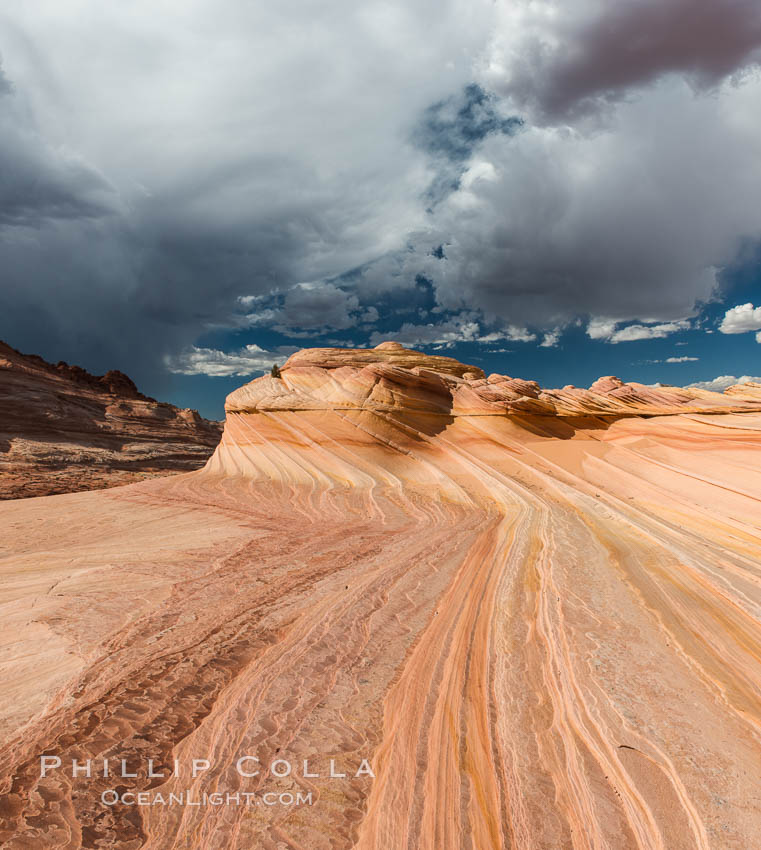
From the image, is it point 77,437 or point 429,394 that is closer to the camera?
point 429,394

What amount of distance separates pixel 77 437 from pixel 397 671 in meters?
27.8

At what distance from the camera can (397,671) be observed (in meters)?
3.75

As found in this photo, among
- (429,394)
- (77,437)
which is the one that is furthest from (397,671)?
(77,437)

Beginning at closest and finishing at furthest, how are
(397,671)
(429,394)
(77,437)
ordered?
1. (397,671)
2. (429,394)
3. (77,437)

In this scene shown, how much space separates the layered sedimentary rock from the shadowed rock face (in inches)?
395

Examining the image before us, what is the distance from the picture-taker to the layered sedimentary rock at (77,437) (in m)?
19.0

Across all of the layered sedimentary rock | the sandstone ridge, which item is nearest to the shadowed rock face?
the sandstone ridge

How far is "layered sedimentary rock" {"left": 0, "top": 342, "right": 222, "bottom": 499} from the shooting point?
748 inches

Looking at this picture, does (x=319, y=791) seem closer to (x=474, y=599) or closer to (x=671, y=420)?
(x=474, y=599)

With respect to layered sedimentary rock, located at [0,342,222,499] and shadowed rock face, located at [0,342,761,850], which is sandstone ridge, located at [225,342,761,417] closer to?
shadowed rock face, located at [0,342,761,850]

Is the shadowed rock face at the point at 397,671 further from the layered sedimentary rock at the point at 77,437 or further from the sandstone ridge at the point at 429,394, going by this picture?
the layered sedimentary rock at the point at 77,437

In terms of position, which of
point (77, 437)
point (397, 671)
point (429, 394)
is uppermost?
point (429, 394)

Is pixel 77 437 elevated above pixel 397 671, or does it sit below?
below

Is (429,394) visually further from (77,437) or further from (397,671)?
(77,437)
